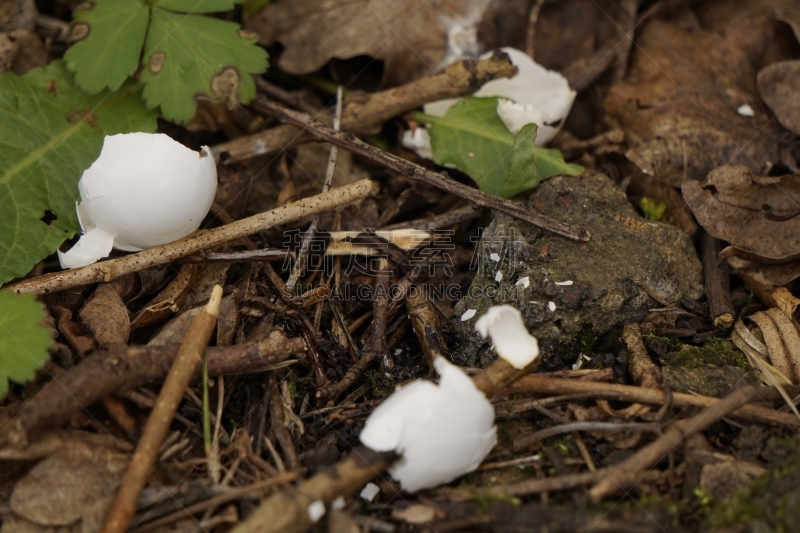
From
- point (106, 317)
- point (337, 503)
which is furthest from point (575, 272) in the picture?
point (106, 317)

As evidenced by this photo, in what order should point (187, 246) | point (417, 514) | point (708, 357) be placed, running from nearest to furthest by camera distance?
point (417, 514) < point (708, 357) < point (187, 246)

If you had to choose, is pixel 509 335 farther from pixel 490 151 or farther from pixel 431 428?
pixel 490 151

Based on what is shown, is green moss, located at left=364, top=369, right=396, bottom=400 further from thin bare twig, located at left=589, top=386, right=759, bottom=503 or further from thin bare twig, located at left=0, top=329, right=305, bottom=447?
thin bare twig, located at left=589, top=386, right=759, bottom=503

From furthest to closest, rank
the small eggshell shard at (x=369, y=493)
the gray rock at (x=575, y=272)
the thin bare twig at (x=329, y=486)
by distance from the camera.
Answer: the gray rock at (x=575, y=272) < the small eggshell shard at (x=369, y=493) < the thin bare twig at (x=329, y=486)

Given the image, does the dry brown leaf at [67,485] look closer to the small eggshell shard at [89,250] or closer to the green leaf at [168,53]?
the small eggshell shard at [89,250]

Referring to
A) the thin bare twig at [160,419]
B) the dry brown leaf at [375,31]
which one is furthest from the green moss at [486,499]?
the dry brown leaf at [375,31]

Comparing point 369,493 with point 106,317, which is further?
point 106,317

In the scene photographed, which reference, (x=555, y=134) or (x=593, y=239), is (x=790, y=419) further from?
→ (x=555, y=134)
